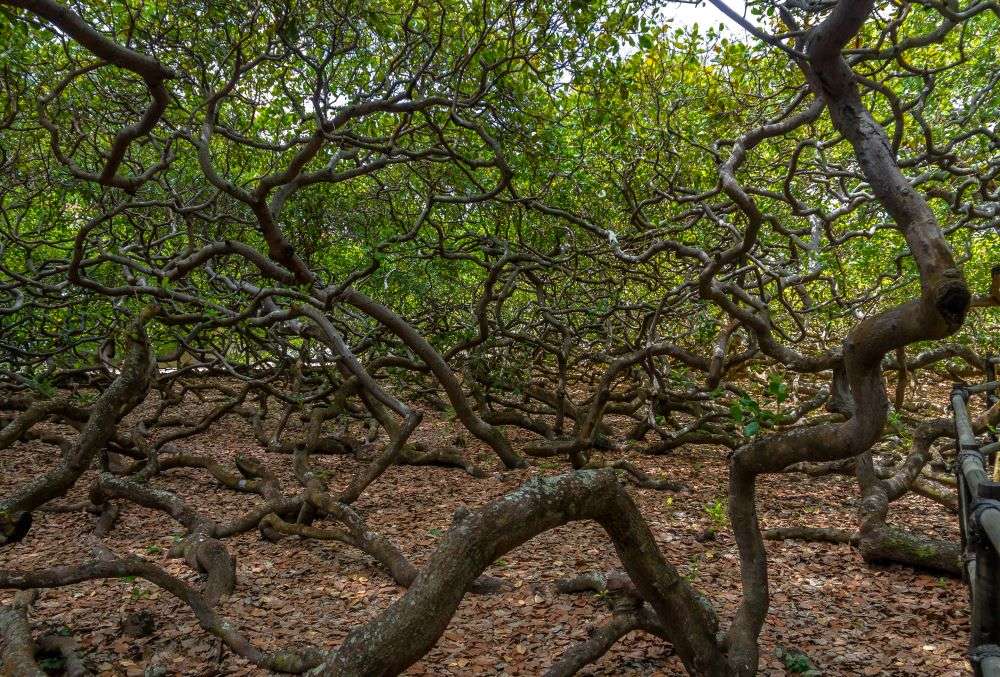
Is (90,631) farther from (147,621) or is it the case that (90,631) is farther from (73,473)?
(73,473)

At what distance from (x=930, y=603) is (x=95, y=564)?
5430 millimetres

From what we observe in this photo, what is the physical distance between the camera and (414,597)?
7.33ft

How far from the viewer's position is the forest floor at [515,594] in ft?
13.0

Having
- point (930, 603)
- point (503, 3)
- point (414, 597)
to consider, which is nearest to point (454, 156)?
point (503, 3)

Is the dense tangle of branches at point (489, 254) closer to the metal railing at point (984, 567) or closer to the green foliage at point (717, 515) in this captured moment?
the metal railing at point (984, 567)

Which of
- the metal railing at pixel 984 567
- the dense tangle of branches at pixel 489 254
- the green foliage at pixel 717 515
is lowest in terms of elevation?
the metal railing at pixel 984 567

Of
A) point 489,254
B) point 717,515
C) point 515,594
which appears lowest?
point 515,594

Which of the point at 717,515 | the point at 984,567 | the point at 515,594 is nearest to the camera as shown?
the point at 984,567

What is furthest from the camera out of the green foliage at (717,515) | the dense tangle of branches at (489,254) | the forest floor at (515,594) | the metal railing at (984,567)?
the green foliage at (717,515)

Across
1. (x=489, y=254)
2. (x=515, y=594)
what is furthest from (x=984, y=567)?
(x=489, y=254)

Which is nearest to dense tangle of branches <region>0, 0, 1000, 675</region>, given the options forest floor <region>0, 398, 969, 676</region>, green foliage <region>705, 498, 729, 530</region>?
forest floor <region>0, 398, 969, 676</region>

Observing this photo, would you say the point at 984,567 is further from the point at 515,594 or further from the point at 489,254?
the point at 489,254

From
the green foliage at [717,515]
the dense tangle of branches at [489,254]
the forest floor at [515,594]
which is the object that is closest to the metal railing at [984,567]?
the dense tangle of branches at [489,254]

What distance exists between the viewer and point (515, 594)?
4.95 meters
